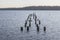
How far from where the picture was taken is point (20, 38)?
1758 inches

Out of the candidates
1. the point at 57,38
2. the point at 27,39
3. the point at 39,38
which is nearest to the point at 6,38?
the point at 27,39

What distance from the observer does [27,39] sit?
43.7m

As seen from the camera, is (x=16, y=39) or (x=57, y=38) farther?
(x=57, y=38)

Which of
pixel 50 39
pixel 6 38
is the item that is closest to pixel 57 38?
pixel 50 39

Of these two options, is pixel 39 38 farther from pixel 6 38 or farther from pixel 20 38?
pixel 6 38

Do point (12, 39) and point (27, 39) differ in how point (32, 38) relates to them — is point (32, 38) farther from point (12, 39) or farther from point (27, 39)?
point (12, 39)

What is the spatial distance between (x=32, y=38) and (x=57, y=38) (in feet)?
20.1

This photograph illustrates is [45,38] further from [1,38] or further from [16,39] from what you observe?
[1,38]

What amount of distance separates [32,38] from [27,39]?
5.86 ft

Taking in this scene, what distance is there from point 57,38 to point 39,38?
14.5 ft

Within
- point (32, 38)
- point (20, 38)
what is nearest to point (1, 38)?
point (20, 38)

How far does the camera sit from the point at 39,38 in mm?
45438

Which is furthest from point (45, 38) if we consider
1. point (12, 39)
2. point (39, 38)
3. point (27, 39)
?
point (12, 39)

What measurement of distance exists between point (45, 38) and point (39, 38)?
1.44 metres
